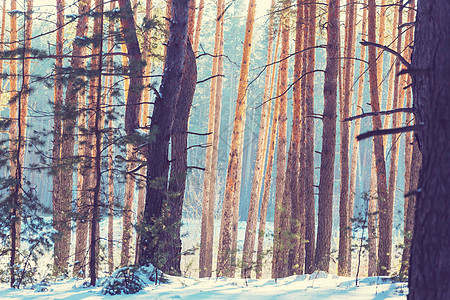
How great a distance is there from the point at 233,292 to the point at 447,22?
347cm

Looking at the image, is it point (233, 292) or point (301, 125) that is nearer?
point (233, 292)

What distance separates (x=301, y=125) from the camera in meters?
10.4

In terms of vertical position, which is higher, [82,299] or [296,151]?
[296,151]

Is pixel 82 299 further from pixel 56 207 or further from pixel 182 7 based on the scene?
pixel 56 207

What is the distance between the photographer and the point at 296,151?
10.0 meters

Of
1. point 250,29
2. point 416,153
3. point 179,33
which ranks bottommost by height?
point 416,153

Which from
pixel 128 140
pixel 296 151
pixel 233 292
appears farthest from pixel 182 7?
pixel 296 151

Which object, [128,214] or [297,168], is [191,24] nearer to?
[297,168]

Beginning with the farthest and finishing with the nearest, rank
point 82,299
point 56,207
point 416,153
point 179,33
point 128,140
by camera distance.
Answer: point 56,207, point 416,153, point 179,33, point 128,140, point 82,299

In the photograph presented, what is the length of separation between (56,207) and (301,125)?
221 inches

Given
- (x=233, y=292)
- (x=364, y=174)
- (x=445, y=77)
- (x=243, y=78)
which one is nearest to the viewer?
(x=445, y=77)

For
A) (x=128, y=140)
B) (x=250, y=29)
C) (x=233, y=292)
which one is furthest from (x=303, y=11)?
→ (x=233, y=292)

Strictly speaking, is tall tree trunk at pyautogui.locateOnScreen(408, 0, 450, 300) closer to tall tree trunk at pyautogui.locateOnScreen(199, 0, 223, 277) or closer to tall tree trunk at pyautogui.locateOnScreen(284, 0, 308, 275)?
tall tree trunk at pyautogui.locateOnScreen(284, 0, 308, 275)

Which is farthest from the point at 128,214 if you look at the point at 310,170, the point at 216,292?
the point at 216,292
